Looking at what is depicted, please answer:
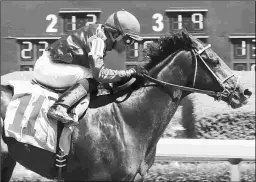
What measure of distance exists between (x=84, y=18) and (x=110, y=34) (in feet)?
13.1

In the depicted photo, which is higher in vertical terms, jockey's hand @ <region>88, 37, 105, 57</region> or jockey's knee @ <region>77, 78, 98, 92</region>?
jockey's hand @ <region>88, 37, 105, 57</region>

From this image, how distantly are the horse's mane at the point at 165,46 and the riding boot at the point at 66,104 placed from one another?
404 millimetres

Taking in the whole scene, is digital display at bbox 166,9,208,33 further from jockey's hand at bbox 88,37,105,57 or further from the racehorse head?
jockey's hand at bbox 88,37,105,57

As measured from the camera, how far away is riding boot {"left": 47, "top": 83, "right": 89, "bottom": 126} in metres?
3.35

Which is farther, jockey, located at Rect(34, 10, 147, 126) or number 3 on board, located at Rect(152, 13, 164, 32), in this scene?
number 3 on board, located at Rect(152, 13, 164, 32)

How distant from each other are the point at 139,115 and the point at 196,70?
0.45 meters

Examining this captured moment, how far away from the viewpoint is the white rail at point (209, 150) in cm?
527

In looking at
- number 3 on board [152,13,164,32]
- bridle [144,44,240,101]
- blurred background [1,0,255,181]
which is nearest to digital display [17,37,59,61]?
blurred background [1,0,255,181]

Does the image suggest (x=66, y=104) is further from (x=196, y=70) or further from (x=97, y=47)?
(x=196, y=70)

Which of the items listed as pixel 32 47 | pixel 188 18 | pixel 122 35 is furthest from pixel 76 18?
pixel 122 35

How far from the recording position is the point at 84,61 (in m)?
3.57

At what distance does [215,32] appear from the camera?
25.0 feet

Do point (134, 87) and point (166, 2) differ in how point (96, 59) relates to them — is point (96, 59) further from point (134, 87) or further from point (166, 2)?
point (166, 2)

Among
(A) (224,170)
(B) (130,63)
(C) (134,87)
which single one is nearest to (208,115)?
(A) (224,170)
